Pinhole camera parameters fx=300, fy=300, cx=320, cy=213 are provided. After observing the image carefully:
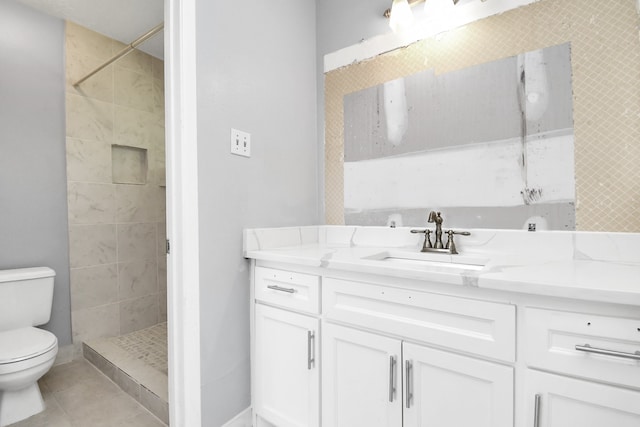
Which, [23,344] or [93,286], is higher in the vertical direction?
[93,286]

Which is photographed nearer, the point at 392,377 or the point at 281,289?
the point at 392,377

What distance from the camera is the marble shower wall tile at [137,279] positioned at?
8.02ft

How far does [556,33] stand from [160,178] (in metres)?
2.86

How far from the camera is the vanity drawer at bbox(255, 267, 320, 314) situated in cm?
121

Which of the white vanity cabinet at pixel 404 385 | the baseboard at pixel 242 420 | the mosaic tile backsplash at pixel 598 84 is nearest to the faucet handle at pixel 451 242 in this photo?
the mosaic tile backsplash at pixel 598 84

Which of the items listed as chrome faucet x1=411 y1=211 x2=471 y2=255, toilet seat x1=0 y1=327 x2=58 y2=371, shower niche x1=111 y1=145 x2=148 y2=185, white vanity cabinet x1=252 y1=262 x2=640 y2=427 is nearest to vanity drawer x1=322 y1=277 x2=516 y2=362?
white vanity cabinet x1=252 y1=262 x2=640 y2=427

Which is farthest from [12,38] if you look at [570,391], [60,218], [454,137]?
[570,391]

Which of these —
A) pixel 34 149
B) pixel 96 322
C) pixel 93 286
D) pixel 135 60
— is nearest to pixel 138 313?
pixel 96 322

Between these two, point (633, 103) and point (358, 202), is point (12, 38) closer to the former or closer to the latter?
point (358, 202)

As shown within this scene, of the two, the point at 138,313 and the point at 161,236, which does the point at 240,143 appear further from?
the point at 138,313

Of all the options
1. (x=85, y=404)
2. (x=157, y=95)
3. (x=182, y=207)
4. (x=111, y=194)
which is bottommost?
(x=85, y=404)

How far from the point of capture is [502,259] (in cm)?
117

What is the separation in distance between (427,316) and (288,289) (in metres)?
0.58

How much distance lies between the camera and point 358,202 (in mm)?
1752
